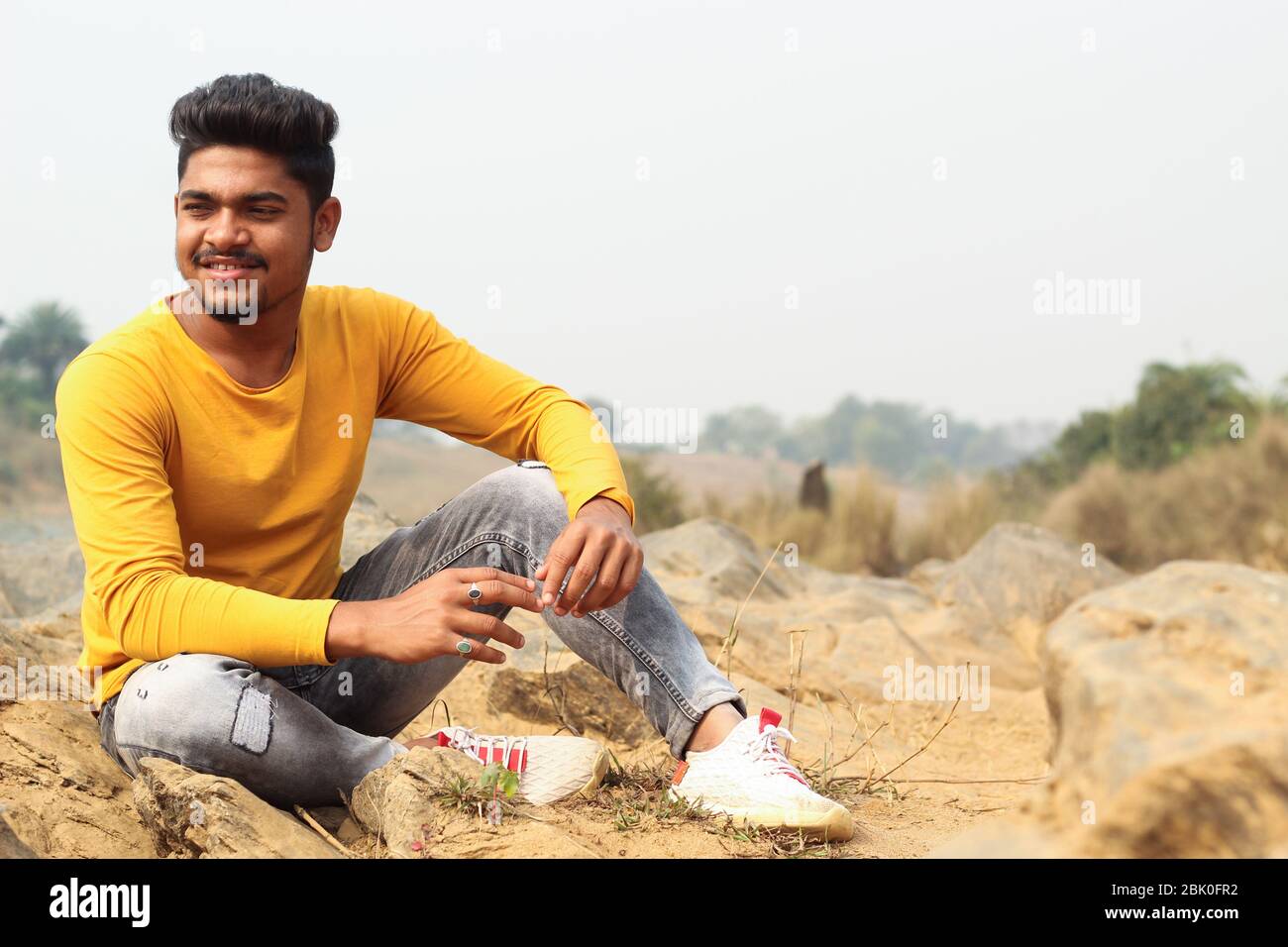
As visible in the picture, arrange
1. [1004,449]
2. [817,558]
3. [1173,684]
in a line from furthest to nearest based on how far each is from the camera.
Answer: [1004,449]
[817,558]
[1173,684]

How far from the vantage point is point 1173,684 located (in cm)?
153

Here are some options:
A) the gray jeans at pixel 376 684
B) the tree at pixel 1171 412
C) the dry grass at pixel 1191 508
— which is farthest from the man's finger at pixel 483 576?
the tree at pixel 1171 412

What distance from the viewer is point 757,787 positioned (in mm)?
2453

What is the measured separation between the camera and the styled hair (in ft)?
8.87

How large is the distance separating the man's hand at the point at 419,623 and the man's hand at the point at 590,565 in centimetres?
18

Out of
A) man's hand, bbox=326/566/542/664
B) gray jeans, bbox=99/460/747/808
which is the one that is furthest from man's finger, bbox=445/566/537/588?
gray jeans, bbox=99/460/747/808

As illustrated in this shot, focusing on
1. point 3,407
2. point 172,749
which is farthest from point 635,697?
point 3,407

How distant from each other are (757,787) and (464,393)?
128 cm

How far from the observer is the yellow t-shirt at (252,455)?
2.39 metres

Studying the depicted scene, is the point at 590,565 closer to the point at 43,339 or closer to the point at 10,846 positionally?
the point at 10,846

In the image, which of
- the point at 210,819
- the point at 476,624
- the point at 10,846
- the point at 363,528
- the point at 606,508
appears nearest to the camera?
the point at 10,846

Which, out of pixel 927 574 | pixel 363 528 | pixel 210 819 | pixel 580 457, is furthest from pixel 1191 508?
pixel 210 819
